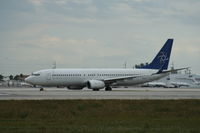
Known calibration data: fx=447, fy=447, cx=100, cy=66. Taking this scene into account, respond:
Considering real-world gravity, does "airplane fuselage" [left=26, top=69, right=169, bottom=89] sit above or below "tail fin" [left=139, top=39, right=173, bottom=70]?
below

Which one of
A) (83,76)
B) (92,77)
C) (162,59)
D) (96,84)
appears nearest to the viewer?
(96,84)

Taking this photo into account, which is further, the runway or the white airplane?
the white airplane

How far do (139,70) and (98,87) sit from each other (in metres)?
6.89

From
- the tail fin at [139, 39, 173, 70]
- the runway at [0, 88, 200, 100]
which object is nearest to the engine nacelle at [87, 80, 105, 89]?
the tail fin at [139, 39, 173, 70]

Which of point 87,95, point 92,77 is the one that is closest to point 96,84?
point 92,77

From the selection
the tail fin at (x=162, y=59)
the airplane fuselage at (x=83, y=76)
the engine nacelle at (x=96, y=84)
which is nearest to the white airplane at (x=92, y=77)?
the airplane fuselage at (x=83, y=76)

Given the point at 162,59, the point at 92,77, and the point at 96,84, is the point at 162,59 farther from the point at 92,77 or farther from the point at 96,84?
the point at 96,84

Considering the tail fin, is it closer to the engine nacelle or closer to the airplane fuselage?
the airplane fuselage

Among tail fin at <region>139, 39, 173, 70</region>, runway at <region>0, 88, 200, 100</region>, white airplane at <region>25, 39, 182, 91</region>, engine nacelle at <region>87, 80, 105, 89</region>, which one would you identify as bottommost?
runway at <region>0, 88, 200, 100</region>

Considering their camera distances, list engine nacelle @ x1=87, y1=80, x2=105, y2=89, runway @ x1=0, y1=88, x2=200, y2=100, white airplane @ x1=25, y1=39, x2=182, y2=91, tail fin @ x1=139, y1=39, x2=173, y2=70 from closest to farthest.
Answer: runway @ x1=0, y1=88, x2=200, y2=100 < engine nacelle @ x1=87, y1=80, x2=105, y2=89 < white airplane @ x1=25, y1=39, x2=182, y2=91 < tail fin @ x1=139, y1=39, x2=173, y2=70
